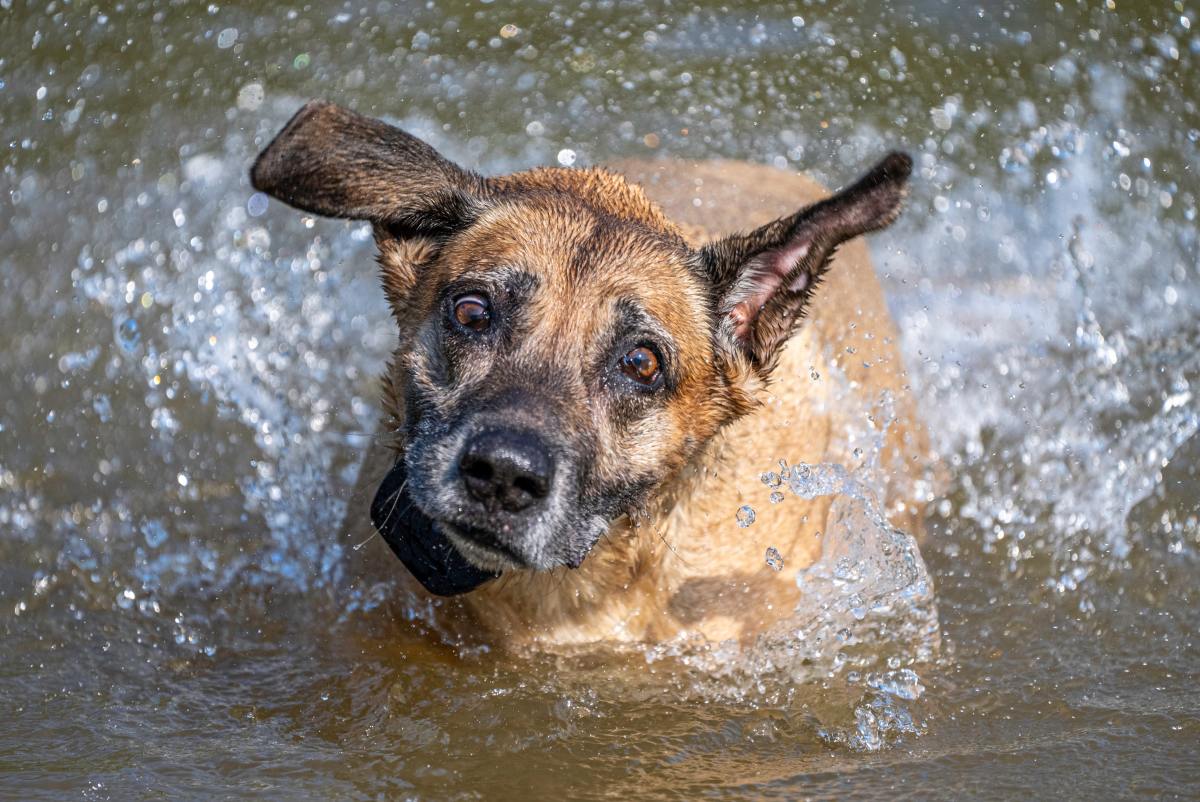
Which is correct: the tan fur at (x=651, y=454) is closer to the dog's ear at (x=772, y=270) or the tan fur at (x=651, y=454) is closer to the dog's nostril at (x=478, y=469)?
the dog's ear at (x=772, y=270)

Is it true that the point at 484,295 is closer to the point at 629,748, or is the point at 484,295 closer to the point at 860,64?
the point at 629,748

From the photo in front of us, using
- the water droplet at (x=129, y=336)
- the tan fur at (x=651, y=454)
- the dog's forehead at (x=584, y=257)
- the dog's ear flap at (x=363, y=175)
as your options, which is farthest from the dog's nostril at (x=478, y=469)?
the water droplet at (x=129, y=336)

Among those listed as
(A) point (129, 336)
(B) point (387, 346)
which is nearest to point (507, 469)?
(B) point (387, 346)

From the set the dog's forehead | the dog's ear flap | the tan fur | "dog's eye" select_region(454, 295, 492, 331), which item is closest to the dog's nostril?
the tan fur

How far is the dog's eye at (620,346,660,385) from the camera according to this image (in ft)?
14.4

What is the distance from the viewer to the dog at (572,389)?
4102mm

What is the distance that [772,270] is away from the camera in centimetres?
463

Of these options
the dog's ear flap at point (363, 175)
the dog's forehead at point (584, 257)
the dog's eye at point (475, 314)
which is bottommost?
the dog's eye at point (475, 314)

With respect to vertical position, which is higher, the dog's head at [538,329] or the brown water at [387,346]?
the dog's head at [538,329]

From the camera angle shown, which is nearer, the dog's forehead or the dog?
the dog

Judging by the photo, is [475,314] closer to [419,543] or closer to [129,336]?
[419,543]

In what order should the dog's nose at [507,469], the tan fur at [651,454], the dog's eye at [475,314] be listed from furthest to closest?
the tan fur at [651,454], the dog's eye at [475,314], the dog's nose at [507,469]

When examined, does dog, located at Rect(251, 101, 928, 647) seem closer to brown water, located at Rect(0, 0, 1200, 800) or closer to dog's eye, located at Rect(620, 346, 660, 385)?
dog's eye, located at Rect(620, 346, 660, 385)

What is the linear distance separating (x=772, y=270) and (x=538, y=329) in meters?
0.90
